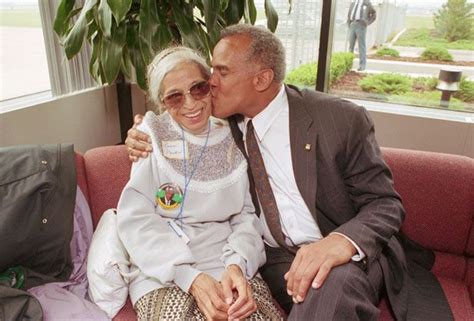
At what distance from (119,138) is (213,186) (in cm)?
264

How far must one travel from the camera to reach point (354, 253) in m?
1.25

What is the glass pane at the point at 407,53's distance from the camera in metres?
3.18

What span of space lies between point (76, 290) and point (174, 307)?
49 centimetres

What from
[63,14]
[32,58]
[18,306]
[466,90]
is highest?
[63,14]

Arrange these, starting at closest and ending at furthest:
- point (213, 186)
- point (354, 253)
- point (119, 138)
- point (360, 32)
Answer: point (354, 253), point (213, 186), point (360, 32), point (119, 138)

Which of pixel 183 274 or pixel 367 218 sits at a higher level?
pixel 367 218

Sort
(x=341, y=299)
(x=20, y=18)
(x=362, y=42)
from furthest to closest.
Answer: (x=362, y=42), (x=20, y=18), (x=341, y=299)

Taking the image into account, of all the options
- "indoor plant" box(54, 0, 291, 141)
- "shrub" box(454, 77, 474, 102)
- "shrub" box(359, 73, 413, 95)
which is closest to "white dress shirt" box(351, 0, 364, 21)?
"shrub" box(359, 73, 413, 95)

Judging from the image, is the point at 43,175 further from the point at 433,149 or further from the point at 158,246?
the point at 433,149

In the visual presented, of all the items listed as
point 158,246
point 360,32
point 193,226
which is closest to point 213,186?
point 193,226

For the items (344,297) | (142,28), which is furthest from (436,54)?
(344,297)

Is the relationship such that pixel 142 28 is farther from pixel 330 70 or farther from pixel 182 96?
pixel 330 70

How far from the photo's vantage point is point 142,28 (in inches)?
76.1

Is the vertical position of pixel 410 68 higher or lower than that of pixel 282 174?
higher
